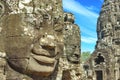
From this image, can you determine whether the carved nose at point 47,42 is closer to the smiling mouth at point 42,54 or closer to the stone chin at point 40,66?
the smiling mouth at point 42,54

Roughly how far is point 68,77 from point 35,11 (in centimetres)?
621

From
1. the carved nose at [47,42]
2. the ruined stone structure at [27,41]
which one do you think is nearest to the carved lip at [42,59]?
the ruined stone structure at [27,41]

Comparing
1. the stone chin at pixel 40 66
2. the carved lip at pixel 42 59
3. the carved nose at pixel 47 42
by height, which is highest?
the carved nose at pixel 47 42

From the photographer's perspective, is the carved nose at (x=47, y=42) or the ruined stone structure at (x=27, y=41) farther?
the carved nose at (x=47, y=42)

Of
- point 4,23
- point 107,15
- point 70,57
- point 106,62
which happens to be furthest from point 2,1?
point 107,15

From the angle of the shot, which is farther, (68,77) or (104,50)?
(104,50)

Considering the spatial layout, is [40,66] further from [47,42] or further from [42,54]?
[47,42]

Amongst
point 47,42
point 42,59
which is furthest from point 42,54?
point 47,42

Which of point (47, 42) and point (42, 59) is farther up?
point (47, 42)

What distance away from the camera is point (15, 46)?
4.35 meters

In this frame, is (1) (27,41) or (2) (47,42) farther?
(2) (47,42)

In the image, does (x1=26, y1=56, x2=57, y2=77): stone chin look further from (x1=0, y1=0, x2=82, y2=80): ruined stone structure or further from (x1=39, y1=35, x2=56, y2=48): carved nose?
(x1=39, y1=35, x2=56, y2=48): carved nose

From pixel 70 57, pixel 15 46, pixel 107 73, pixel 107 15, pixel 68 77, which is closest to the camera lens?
pixel 15 46

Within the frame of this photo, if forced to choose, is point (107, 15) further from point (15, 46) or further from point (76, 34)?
point (15, 46)
